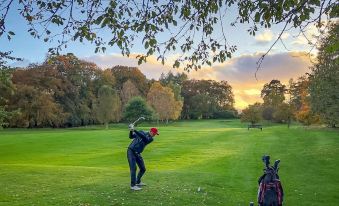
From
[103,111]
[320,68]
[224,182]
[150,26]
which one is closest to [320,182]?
[224,182]

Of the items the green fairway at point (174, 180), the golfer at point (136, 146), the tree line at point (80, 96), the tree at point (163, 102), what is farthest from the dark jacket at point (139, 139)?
the tree at point (163, 102)

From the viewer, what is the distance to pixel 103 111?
100750mm

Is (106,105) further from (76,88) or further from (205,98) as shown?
(205,98)

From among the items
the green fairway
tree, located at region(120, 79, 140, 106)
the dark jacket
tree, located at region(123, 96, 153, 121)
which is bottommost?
the green fairway

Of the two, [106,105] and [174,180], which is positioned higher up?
[106,105]

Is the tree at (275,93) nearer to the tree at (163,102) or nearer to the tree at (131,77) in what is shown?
the tree at (163,102)

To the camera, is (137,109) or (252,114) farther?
(137,109)

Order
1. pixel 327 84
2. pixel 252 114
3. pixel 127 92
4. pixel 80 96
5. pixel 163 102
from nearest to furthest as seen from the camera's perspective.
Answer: pixel 327 84
pixel 252 114
pixel 80 96
pixel 163 102
pixel 127 92

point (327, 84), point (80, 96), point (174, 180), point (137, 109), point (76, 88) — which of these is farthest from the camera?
point (80, 96)

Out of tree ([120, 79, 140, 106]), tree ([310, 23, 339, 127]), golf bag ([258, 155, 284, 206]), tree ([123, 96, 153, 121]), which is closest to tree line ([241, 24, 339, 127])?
tree ([310, 23, 339, 127])

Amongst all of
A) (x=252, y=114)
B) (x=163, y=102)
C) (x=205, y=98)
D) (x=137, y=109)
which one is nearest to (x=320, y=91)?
(x=252, y=114)

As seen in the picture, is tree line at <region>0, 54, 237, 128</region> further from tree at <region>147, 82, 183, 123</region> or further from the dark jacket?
the dark jacket

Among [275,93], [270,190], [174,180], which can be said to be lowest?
[174,180]

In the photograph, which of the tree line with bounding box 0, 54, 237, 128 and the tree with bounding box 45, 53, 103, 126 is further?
the tree with bounding box 45, 53, 103, 126
